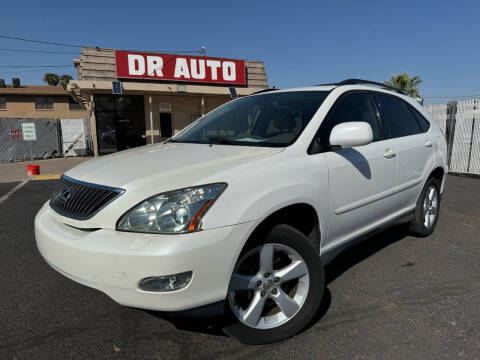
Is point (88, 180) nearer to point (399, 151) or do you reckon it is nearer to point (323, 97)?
point (323, 97)

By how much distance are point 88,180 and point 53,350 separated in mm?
1072

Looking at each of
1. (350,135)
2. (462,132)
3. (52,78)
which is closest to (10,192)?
(350,135)

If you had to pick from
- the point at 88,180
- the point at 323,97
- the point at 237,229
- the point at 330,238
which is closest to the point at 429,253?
the point at 330,238

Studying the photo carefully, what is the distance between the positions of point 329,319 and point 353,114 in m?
1.68

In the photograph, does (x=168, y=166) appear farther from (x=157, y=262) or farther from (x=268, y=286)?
(x=268, y=286)

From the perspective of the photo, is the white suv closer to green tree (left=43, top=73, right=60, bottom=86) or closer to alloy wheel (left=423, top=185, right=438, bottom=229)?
alloy wheel (left=423, top=185, right=438, bottom=229)

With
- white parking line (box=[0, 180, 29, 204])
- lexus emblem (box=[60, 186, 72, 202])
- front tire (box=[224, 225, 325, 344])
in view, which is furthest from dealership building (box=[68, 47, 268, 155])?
front tire (box=[224, 225, 325, 344])

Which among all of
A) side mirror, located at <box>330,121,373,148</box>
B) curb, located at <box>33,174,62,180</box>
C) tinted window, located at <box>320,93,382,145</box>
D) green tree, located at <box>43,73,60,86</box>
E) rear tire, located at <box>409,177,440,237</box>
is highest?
green tree, located at <box>43,73,60,86</box>

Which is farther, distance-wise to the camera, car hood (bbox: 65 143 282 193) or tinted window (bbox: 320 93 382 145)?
tinted window (bbox: 320 93 382 145)

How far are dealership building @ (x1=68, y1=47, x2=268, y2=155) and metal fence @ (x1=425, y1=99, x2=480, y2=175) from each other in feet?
27.9

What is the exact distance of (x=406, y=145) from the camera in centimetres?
338

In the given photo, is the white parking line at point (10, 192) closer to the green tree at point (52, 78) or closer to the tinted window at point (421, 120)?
the tinted window at point (421, 120)

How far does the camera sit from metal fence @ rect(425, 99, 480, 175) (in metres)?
9.38

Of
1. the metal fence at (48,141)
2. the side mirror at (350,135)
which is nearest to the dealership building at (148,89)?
the metal fence at (48,141)
